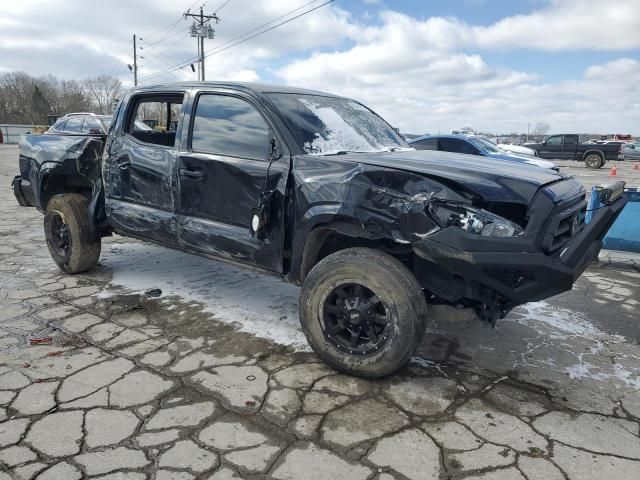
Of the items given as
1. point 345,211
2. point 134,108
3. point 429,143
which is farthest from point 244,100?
point 429,143

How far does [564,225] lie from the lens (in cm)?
285

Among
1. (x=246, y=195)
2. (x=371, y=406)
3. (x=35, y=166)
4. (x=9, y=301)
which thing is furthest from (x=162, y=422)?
(x=35, y=166)

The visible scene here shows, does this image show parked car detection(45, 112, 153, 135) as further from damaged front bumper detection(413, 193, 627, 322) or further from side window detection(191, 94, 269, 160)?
damaged front bumper detection(413, 193, 627, 322)

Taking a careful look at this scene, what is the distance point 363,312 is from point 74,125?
12852mm

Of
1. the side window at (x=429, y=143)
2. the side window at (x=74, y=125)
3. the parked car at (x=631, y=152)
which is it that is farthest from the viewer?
the parked car at (x=631, y=152)

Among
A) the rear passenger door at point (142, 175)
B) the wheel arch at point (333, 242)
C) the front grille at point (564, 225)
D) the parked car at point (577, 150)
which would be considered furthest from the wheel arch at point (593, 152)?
the wheel arch at point (333, 242)

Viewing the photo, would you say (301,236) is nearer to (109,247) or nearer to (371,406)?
(371,406)

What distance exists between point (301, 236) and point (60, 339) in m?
1.91

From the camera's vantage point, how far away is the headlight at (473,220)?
101 inches

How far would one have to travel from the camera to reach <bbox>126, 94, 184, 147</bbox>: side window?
4.31m

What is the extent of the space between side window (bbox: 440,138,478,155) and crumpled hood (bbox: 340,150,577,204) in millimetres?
8752

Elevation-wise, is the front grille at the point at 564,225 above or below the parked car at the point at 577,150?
below

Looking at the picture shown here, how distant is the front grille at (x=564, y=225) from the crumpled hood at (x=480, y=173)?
179mm

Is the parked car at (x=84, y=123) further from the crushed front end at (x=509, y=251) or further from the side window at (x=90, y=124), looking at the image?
the crushed front end at (x=509, y=251)
